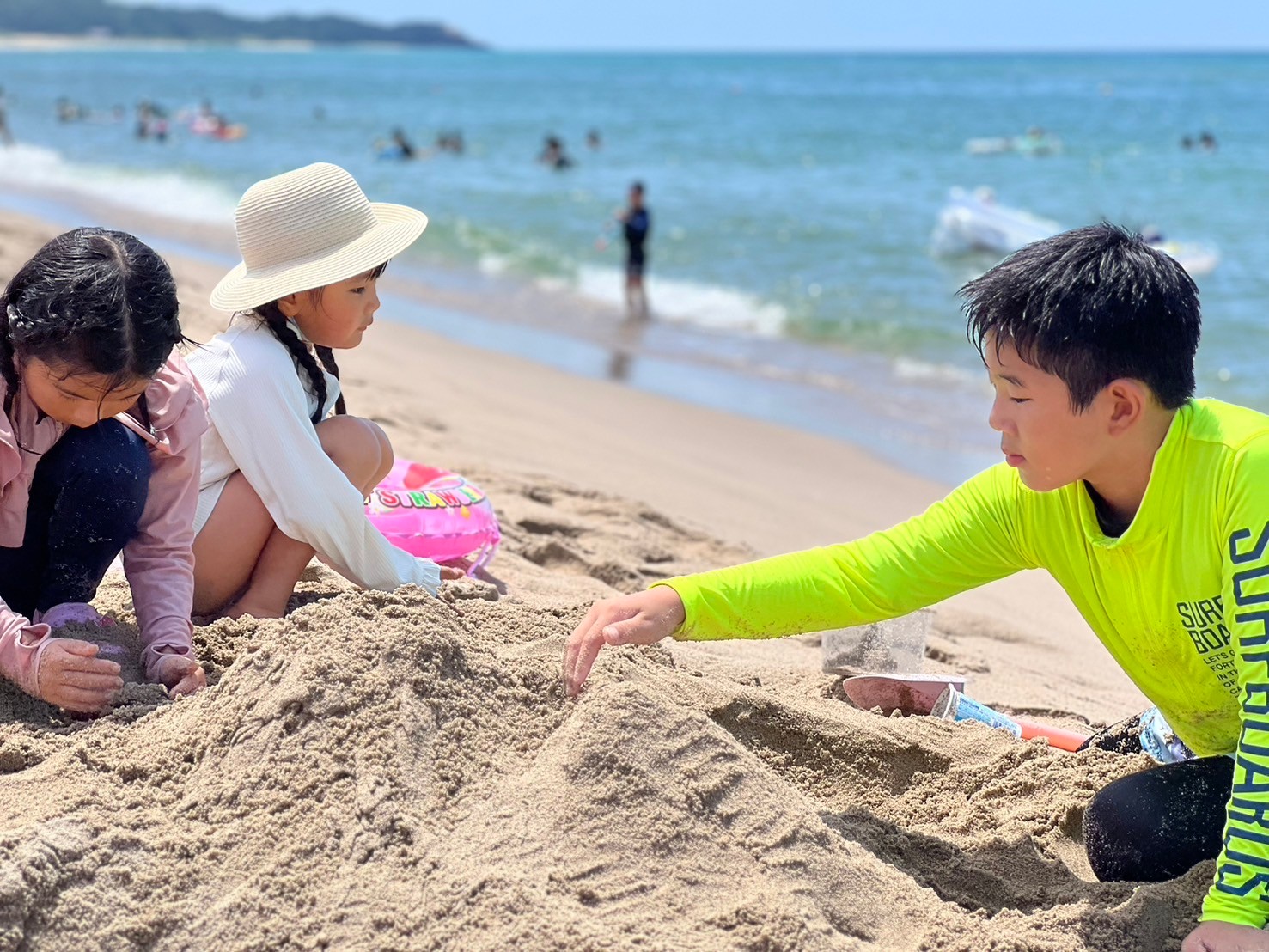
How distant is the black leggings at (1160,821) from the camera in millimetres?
2143

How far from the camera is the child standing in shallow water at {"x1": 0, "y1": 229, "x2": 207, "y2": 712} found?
229cm

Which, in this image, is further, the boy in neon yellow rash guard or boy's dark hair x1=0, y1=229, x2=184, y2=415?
boy's dark hair x1=0, y1=229, x2=184, y2=415

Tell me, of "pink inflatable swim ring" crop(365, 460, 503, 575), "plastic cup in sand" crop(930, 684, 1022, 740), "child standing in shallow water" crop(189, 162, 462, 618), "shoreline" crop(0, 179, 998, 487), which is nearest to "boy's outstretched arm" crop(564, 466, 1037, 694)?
"plastic cup in sand" crop(930, 684, 1022, 740)

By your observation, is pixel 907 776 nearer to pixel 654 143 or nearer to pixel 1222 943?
pixel 1222 943

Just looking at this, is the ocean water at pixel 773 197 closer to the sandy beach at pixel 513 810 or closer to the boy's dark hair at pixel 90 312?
the sandy beach at pixel 513 810

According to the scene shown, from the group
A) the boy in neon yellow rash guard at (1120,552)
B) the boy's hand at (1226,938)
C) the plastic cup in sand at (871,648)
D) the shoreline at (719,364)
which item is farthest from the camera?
Answer: the shoreline at (719,364)

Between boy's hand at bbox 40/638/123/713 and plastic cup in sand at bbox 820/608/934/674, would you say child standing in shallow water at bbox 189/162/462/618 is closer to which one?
boy's hand at bbox 40/638/123/713

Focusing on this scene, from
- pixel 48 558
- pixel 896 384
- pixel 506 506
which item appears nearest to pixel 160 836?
pixel 48 558

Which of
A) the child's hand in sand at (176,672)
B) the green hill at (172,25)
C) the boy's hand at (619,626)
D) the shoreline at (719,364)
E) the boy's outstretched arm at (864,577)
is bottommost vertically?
the shoreline at (719,364)

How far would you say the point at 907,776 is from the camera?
258 centimetres

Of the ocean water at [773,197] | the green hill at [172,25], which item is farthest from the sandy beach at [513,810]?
the green hill at [172,25]

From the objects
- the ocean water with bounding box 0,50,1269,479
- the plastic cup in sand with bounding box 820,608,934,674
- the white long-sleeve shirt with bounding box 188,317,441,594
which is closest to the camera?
the white long-sleeve shirt with bounding box 188,317,441,594

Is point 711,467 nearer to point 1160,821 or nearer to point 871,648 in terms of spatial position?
point 871,648

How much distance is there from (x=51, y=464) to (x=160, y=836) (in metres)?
0.89
